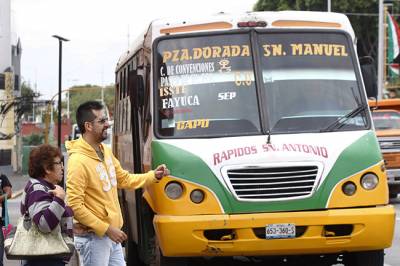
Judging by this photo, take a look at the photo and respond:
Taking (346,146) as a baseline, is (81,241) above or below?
below

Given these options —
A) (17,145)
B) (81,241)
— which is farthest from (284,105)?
(17,145)

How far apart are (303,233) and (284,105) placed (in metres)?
1.32

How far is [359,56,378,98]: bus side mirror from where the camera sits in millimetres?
10075

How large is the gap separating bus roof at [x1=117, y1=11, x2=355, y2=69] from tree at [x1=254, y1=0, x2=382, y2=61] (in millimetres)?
51162

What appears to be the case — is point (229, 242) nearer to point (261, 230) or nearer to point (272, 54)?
point (261, 230)

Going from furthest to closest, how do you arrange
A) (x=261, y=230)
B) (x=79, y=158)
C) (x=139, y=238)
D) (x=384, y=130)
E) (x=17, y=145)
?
(x=17, y=145)
(x=384, y=130)
(x=139, y=238)
(x=261, y=230)
(x=79, y=158)

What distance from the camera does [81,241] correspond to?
7023 millimetres

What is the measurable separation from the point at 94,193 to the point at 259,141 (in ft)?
8.28

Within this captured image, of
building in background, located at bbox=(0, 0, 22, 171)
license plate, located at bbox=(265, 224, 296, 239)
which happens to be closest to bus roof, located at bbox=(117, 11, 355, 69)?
license plate, located at bbox=(265, 224, 296, 239)

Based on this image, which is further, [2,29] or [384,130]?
[2,29]

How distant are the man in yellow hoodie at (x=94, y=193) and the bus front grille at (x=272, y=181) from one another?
187cm

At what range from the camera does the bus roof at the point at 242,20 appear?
9781 millimetres

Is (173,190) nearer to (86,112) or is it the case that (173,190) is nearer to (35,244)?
(86,112)

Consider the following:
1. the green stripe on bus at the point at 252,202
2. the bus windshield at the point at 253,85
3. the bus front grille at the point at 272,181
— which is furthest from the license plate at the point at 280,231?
the bus windshield at the point at 253,85
